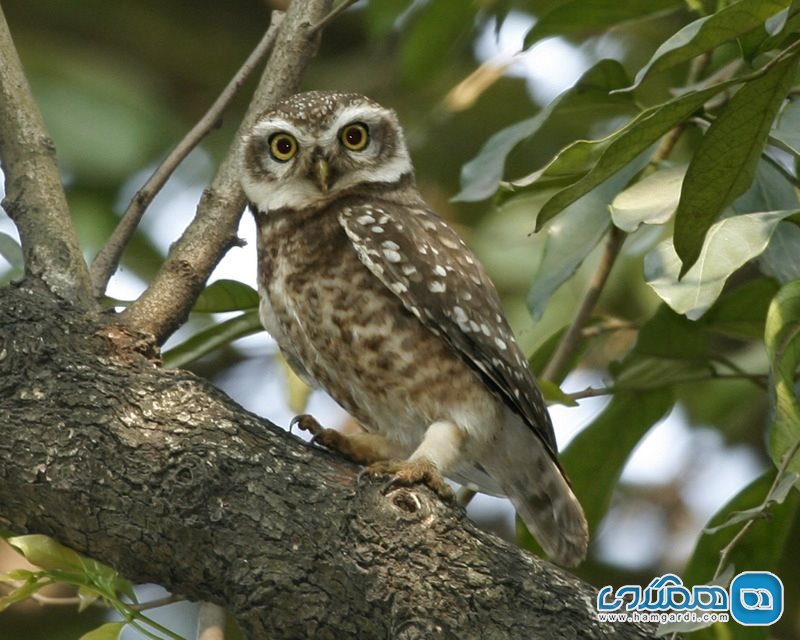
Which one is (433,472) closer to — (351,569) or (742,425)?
(351,569)

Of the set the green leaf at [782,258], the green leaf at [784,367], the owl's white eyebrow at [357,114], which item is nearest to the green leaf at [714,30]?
the green leaf at [784,367]

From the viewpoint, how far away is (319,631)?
2705mm

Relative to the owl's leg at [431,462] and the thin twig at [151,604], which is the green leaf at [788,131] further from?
the thin twig at [151,604]

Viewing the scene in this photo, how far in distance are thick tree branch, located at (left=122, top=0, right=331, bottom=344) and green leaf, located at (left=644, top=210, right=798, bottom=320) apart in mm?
1158

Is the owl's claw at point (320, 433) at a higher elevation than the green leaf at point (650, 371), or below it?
below

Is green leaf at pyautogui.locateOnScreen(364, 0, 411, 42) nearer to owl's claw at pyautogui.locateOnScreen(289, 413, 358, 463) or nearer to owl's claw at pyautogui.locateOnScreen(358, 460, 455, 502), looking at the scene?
owl's claw at pyautogui.locateOnScreen(289, 413, 358, 463)

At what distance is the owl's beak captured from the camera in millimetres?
4062

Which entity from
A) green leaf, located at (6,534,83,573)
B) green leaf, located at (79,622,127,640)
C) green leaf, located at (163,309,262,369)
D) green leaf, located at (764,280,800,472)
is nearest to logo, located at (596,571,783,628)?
green leaf, located at (764,280,800,472)

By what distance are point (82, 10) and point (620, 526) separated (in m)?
3.81

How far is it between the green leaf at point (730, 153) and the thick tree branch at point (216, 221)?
50.5 inches

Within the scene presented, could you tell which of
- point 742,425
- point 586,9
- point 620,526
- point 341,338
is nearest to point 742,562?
point 341,338

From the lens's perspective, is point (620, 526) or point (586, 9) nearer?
point (586, 9)

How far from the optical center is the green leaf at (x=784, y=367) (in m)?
2.72

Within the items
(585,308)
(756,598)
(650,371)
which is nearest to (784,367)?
(756,598)
